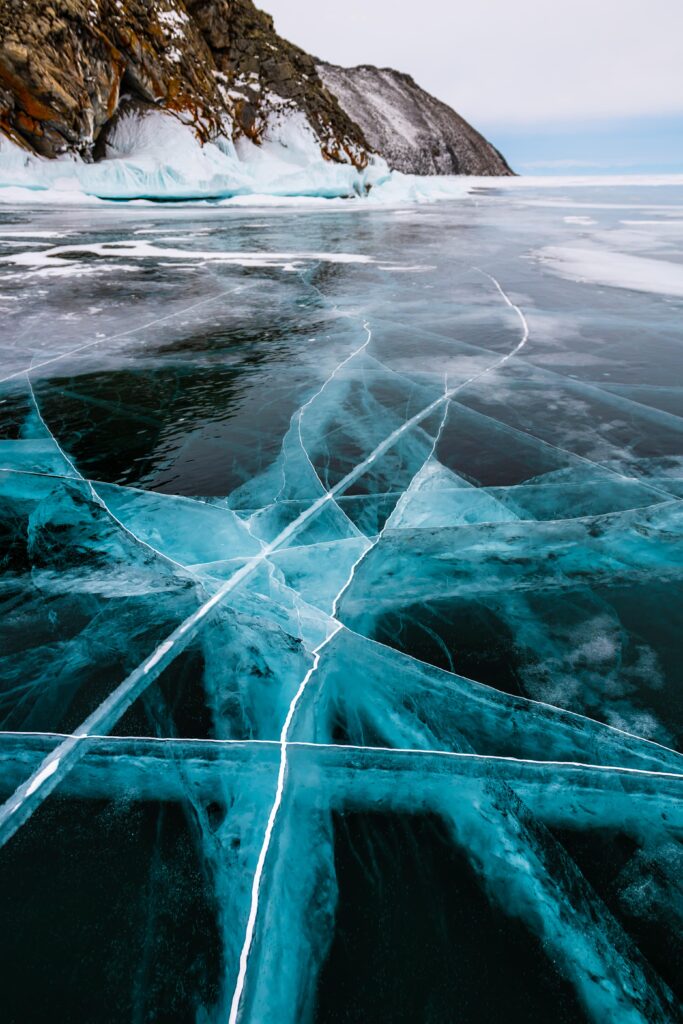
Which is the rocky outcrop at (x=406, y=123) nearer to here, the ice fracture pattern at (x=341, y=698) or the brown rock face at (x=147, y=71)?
the brown rock face at (x=147, y=71)

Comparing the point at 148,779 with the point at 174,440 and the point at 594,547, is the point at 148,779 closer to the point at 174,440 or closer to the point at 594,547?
the point at 594,547

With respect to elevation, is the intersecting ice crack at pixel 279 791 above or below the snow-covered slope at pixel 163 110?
below

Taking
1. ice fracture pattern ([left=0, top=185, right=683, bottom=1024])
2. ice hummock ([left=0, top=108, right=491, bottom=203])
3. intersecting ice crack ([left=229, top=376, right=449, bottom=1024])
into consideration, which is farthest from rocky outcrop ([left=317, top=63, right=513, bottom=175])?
intersecting ice crack ([left=229, top=376, right=449, bottom=1024])

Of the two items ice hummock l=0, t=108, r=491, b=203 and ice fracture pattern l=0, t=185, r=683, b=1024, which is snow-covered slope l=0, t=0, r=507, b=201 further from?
ice fracture pattern l=0, t=185, r=683, b=1024

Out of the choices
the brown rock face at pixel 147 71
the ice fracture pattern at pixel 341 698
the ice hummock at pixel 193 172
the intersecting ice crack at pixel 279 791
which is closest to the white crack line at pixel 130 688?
the ice fracture pattern at pixel 341 698

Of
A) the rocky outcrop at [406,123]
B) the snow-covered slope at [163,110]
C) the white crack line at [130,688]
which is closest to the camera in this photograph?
the white crack line at [130,688]

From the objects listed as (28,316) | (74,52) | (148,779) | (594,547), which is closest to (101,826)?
(148,779)
